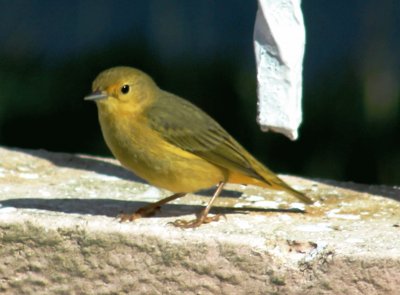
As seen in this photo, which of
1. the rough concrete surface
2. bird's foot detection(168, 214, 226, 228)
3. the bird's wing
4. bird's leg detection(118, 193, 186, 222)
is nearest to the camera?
the rough concrete surface

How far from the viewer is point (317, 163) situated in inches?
347

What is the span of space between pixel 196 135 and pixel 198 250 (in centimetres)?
67

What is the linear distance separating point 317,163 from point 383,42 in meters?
1.09

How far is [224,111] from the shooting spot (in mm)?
9023

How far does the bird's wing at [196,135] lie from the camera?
20.3 ft

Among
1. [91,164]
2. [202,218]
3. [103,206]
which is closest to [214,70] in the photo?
[91,164]

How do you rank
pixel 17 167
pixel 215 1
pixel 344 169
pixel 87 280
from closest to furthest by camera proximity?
1. pixel 87 280
2. pixel 17 167
3. pixel 344 169
4. pixel 215 1

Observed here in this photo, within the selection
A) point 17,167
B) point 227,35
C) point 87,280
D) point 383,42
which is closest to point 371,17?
point 383,42

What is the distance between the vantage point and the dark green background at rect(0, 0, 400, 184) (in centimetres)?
888

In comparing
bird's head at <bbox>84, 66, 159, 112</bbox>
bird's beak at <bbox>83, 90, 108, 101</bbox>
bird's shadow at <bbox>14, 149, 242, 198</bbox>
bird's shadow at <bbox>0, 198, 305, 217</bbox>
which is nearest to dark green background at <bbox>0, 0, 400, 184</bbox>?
bird's shadow at <bbox>14, 149, 242, 198</bbox>

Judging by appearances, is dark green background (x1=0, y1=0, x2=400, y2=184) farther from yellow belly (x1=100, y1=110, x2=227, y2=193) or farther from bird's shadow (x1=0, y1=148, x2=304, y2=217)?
yellow belly (x1=100, y1=110, x2=227, y2=193)

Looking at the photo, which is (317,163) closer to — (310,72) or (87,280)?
(310,72)

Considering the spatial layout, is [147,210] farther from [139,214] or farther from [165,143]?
[165,143]

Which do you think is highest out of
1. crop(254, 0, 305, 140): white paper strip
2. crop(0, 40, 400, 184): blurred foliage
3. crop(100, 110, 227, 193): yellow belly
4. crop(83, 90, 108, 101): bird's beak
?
crop(254, 0, 305, 140): white paper strip
